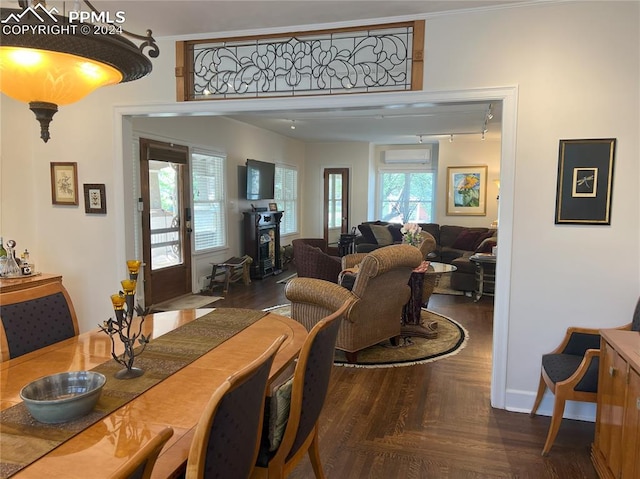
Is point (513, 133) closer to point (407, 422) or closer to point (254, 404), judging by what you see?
point (407, 422)

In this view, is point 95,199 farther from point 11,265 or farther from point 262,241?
point 262,241

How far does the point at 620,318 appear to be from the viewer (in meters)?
2.78

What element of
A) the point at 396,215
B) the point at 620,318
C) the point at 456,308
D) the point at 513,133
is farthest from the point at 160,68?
the point at 396,215

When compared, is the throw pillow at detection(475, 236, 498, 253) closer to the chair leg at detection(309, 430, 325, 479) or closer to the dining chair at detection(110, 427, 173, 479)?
the chair leg at detection(309, 430, 325, 479)

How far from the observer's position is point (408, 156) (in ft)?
32.1

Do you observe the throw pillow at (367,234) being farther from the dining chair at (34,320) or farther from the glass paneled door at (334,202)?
the dining chair at (34,320)

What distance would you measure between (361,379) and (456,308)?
2581 millimetres

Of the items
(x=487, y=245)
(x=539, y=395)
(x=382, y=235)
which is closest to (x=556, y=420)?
(x=539, y=395)

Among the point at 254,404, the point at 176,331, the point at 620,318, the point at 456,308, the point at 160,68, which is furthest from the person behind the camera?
the point at 456,308

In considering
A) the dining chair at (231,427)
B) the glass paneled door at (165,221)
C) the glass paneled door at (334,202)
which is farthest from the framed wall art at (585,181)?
the glass paneled door at (334,202)

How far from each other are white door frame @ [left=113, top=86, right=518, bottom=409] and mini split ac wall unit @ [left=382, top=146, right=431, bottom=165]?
687 centimetres

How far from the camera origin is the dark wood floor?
7.73ft

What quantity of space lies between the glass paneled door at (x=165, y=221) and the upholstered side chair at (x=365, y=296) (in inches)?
97.9

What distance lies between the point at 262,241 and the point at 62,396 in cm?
613
